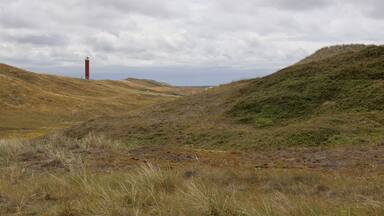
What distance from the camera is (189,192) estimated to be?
25.5ft

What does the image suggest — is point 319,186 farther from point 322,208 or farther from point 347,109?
point 347,109

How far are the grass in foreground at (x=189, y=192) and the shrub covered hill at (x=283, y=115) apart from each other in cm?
853

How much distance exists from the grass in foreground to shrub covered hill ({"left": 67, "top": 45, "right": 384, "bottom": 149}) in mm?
8534

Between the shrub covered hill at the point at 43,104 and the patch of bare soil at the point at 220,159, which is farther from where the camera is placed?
the shrub covered hill at the point at 43,104

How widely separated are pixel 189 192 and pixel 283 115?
19.2m

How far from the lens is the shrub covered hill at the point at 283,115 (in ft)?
69.5

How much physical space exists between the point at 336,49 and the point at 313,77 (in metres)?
17.9

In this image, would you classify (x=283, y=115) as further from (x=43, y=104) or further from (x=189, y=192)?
(x=43, y=104)

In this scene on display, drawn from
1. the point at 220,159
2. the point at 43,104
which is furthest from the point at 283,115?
the point at 43,104

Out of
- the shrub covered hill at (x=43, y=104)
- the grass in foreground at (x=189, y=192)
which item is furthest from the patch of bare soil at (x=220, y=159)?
A: the shrub covered hill at (x=43, y=104)

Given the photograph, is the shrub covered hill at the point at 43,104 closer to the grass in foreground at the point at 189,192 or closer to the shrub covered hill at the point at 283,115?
the shrub covered hill at the point at 283,115

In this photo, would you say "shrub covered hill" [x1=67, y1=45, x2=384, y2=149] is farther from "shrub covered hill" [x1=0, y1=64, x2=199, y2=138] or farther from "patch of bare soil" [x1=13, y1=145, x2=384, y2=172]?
"shrub covered hill" [x1=0, y1=64, x2=199, y2=138]

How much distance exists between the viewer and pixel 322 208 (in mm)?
6285

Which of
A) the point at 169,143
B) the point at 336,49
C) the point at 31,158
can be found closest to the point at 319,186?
the point at 31,158
